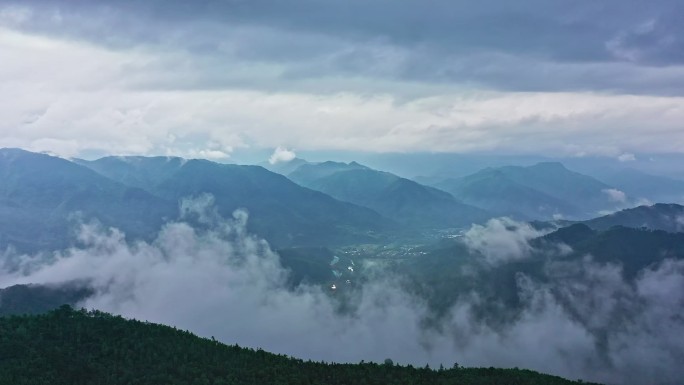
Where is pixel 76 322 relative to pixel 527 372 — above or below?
above

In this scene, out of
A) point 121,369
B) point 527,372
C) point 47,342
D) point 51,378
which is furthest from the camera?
point 527,372

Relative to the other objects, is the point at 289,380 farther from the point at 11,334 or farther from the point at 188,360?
the point at 11,334

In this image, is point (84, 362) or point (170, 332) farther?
point (170, 332)

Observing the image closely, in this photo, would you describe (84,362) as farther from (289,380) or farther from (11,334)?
(289,380)

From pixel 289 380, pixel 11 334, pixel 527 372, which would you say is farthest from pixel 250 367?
pixel 527 372


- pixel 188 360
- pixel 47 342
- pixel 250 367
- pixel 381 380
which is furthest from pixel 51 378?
pixel 381 380

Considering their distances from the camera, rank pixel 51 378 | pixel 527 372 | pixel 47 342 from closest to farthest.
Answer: pixel 51 378
pixel 47 342
pixel 527 372
